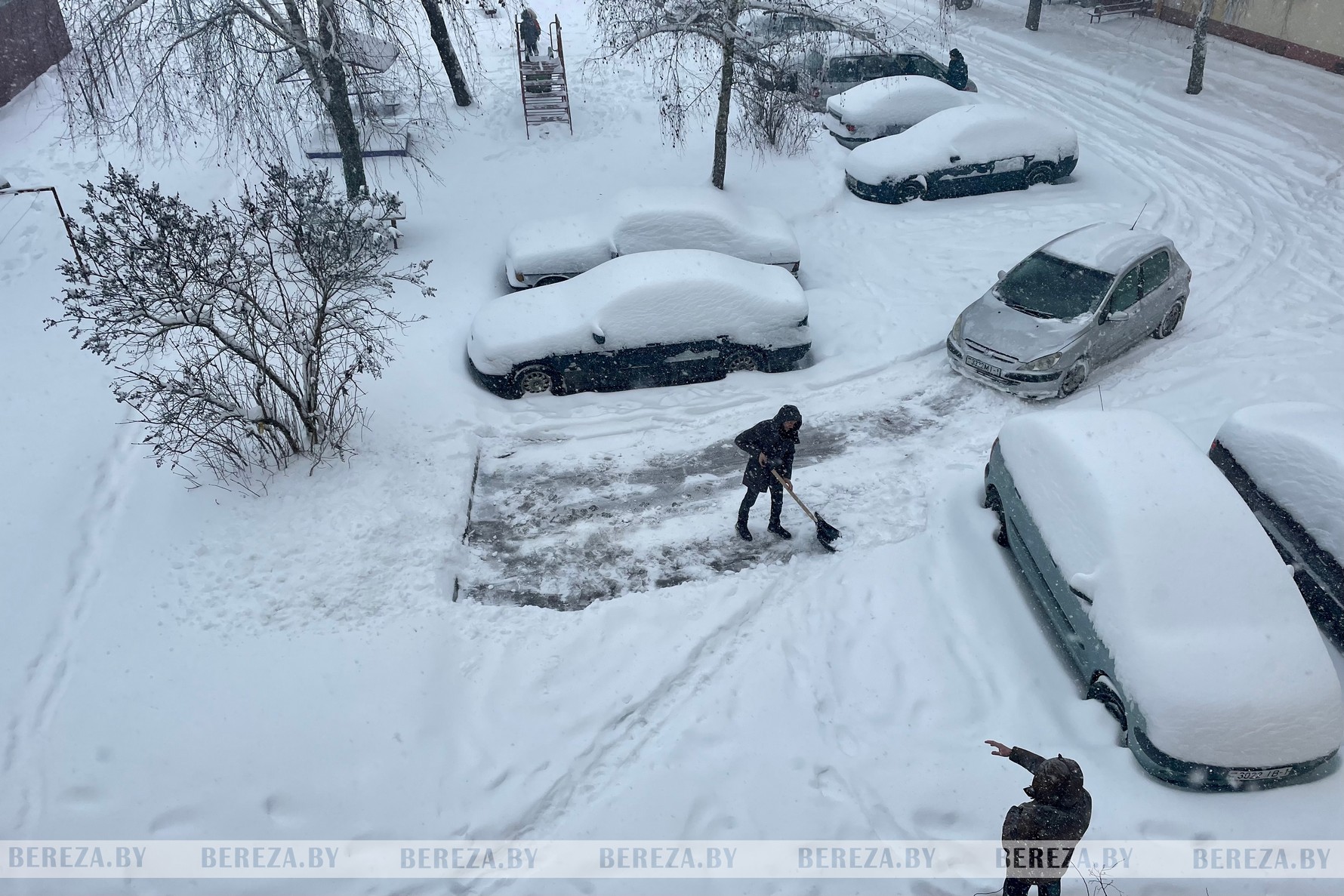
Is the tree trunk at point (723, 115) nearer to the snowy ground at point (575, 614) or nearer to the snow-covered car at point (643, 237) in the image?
the snow-covered car at point (643, 237)

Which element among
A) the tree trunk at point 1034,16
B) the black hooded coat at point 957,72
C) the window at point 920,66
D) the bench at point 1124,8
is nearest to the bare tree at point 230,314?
the window at point 920,66

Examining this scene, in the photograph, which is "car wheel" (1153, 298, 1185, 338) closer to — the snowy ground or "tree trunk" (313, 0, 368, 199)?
the snowy ground

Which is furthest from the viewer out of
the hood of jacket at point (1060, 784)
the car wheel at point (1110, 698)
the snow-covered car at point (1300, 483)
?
the snow-covered car at point (1300, 483)

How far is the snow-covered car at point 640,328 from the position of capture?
929cm

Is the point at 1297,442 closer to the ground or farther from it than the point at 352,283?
closer to the ground

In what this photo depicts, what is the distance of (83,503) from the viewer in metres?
7.39

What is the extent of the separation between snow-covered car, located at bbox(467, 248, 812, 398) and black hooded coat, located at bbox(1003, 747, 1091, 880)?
20.3 feet

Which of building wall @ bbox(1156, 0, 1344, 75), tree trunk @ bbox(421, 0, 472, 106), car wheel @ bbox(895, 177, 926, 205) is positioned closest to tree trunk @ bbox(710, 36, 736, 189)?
car wheel @ bbox(895, 177, 926, 205)

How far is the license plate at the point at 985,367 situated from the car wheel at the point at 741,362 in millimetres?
2492

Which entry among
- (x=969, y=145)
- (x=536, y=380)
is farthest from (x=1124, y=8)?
(x=536, y=380)

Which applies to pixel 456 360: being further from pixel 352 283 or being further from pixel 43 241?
pixel 43 241

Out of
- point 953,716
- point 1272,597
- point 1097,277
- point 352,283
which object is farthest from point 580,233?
point 1272,597

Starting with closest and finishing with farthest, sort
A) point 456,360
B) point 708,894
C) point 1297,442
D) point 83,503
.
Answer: point 708,894, point 1297,442, point 83,503, point 456,360

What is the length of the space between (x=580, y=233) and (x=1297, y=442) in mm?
8314
